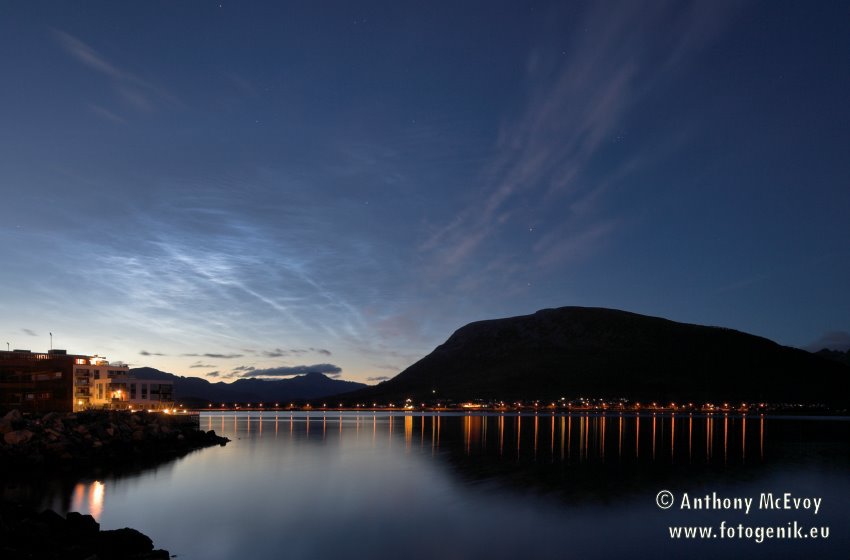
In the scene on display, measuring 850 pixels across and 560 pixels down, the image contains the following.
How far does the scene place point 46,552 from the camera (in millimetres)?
19703

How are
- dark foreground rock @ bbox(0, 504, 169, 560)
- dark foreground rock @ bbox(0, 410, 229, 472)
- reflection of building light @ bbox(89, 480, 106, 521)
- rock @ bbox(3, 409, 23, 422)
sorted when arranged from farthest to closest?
rock @ bbox(3, 409, 23, 422), dark foreground rock @ bbox(0, 410, 229, 472), reflection of building light @ bbox(89, 480, 106, 521), dark foreground rock @ bbox(0, 504, 169, 560)

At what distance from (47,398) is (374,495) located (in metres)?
57.3

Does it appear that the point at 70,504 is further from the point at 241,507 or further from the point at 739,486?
the point at 739,486

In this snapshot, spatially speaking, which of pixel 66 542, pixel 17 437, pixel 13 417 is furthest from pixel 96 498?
pixel 13 417

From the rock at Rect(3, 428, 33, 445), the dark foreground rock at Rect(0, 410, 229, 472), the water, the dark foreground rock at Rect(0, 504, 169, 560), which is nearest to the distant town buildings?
the dark foreground rock at Rect(0, 410, 229, 472)

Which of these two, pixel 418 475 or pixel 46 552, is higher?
pixel 46 552

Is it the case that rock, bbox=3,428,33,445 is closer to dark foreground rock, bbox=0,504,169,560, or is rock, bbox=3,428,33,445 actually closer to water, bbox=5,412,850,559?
water, bbox=5,412,850,559

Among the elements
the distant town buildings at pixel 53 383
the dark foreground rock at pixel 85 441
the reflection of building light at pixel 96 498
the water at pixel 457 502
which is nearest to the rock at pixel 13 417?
the dark foreground rock at pixel 85 441

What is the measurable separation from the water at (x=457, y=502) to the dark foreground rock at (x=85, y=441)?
571 cm

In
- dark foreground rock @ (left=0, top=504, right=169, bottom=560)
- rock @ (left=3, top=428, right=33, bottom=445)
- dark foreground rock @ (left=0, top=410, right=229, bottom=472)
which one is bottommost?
dark foreground rock @ (left=0, top=410, right=229, bottom=472)

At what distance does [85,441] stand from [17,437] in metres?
6.73

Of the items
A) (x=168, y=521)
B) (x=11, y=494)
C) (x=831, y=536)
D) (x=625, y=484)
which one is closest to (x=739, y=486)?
(x=625, y=484)

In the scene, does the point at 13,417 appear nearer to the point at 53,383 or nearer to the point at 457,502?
the point at 53,383

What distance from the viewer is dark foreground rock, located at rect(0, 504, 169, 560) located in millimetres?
19469
